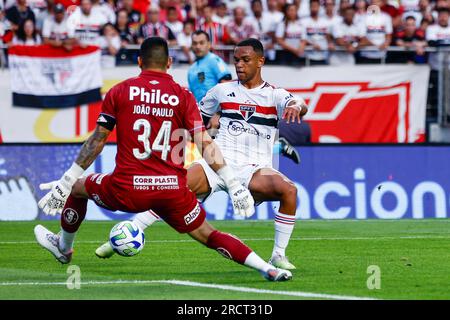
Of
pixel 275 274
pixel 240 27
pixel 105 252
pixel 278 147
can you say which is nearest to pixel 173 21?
pixel 240 27

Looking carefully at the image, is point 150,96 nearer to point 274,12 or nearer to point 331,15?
point 331,15

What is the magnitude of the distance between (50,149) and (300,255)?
764cm

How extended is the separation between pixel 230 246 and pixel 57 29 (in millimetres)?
13242

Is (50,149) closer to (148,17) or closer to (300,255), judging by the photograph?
(148,17)

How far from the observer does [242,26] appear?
77.6 feet

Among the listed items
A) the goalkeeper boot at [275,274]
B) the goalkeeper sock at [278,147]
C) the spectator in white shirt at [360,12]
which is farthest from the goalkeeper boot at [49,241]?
the spectator in white shirt at [360,12]

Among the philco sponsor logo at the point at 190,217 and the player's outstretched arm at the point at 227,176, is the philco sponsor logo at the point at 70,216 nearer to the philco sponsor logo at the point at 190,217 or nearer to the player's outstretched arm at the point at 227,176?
the philco sponsor logo at the point at 190,217

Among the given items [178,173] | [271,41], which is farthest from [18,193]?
[178,173]

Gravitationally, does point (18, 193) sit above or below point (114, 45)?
below

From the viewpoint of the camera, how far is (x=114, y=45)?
22672 mm

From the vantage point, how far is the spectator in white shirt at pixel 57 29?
22203 mm
